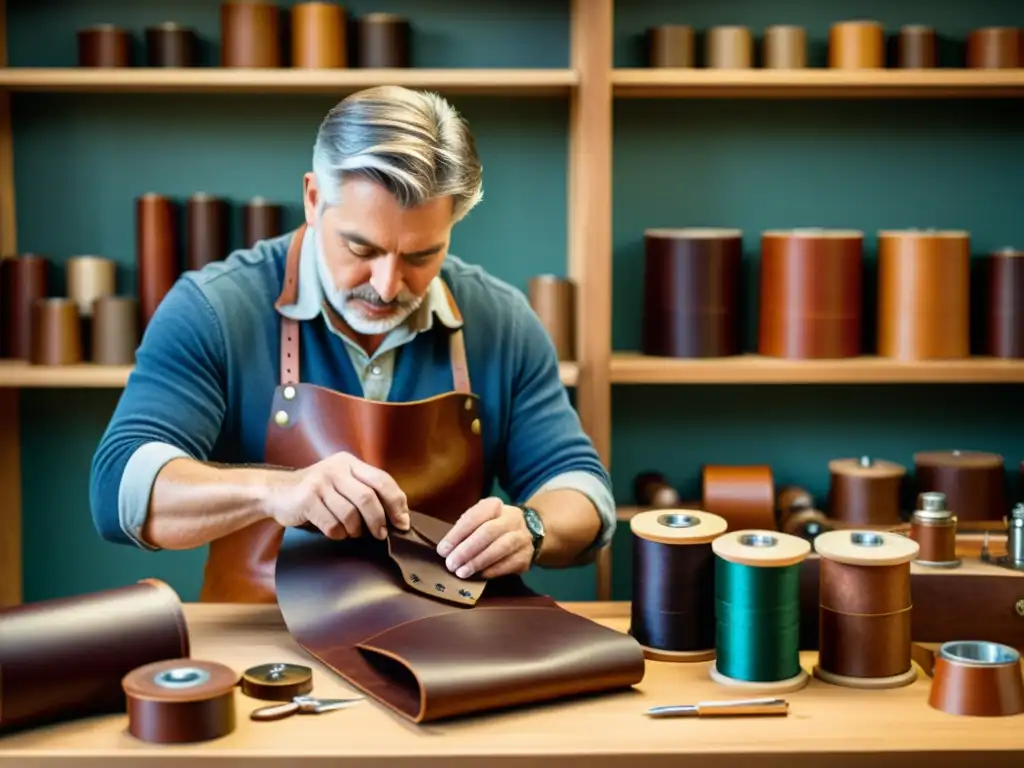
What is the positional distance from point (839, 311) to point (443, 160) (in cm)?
152

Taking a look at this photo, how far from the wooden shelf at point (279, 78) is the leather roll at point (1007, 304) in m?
1.22

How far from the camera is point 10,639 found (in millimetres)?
1659

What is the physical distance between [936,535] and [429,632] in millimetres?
792

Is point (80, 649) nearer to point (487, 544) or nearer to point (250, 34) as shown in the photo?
point (487, 544)

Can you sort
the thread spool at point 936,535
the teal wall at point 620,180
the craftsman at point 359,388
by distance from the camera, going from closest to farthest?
the thread spool at point 936,535
the craftsman at point 359,388
the teal wall at point 620,180

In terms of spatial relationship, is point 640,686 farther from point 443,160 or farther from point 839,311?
point 839,311

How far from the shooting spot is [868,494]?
3.47 m

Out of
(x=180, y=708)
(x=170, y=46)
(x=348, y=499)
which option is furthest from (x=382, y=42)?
(x=180, y=708)

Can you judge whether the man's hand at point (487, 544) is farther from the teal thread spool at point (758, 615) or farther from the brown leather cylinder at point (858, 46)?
the brown leather cylinder at point (858, 46)

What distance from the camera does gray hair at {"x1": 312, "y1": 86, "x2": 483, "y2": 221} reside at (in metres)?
2.30

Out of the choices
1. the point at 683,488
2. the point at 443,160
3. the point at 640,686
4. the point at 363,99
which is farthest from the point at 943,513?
the point at 683,488

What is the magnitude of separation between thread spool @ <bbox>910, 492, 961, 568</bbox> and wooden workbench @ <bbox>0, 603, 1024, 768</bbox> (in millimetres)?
307

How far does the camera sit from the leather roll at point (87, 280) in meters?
3.61

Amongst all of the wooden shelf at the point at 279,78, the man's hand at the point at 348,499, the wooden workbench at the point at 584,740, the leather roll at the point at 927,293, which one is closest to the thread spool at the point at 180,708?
the wooden workbench at the point at 584,740
